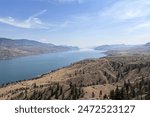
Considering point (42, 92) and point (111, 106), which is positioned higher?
point (111, 106)

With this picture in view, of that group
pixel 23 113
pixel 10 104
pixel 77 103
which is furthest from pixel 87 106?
pixel 10 104

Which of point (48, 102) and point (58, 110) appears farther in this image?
point (48, 102)

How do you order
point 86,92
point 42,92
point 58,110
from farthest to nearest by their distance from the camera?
point 42,92 → point 86,92 → point 58,110

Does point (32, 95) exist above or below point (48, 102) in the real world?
below

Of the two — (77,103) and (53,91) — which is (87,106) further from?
(53,91)

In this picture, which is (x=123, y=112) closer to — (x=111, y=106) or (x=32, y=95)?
(x=111, y=106)

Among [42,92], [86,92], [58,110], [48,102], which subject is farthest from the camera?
[42,92]

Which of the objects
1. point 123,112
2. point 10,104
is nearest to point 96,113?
point 123,112

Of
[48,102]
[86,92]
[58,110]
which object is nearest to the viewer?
[58,110]

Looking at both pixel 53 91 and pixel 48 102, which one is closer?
pixel 48 102
